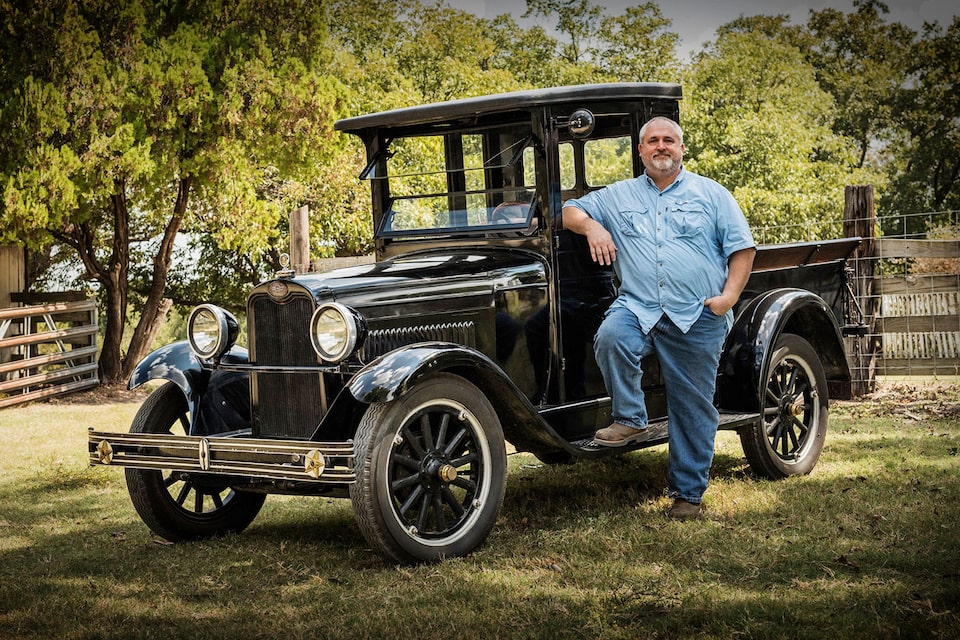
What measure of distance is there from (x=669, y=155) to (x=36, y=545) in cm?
395

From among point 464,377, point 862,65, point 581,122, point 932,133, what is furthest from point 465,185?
point 862,65

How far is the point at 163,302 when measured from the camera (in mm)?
16422

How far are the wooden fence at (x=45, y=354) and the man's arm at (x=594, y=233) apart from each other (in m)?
9.53

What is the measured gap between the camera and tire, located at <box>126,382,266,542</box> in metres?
5.61

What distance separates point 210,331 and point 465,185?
1687 mm

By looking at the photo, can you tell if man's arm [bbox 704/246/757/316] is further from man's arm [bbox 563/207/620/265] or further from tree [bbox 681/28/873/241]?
tree [bbox 681/28/873/241]

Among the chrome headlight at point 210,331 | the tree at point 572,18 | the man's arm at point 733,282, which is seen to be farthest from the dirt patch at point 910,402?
the tree at point 572,18

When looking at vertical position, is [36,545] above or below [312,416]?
below

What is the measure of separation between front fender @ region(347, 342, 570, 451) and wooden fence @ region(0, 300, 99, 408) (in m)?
9.42

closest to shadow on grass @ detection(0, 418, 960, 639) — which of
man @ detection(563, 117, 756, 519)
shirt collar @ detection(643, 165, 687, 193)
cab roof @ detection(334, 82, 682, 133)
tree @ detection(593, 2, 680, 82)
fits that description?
man @ detection(563, 117, 756, 519)

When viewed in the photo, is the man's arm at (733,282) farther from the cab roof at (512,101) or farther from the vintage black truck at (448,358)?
the cab roof at (512,101)

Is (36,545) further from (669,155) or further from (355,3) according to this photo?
(355,3)

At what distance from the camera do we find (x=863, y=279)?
34.7 ft

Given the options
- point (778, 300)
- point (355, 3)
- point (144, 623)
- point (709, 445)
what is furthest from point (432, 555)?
point (355, 3)
